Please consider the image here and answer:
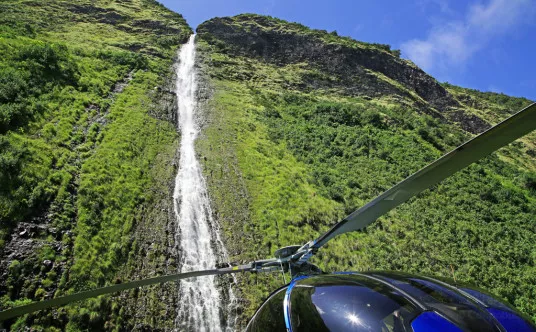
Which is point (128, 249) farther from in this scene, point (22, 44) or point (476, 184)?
point (476, 184)

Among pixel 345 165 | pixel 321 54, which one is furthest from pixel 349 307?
pixel 321 54

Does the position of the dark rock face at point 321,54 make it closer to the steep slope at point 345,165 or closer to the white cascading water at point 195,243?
the steep slope at point 345,165

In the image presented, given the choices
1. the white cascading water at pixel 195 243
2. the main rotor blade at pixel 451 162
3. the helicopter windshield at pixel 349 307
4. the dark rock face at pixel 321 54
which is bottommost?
the helicopter windshield at pixel 349 307

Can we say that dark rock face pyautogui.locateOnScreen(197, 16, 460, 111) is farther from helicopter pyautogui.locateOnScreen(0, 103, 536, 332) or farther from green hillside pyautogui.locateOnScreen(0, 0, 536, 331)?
helicopter pyautogui.locateOnScreen(0, 103, 536, 332)

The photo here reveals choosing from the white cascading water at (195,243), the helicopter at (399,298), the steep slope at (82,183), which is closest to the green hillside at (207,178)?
the steep slope at (82,183)

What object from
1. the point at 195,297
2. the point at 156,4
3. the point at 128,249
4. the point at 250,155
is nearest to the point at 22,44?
the point at 250,155

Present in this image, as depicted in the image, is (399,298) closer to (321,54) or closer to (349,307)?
(349,307)

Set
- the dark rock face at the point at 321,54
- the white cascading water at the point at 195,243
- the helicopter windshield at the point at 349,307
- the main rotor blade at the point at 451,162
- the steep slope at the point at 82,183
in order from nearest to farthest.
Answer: the main rotor blade at the point at 451,162 < the helicopter windshield at the point at 349,307 < the steep slope at the point at 82,183 < the white cascading water at the point at 195,243 < the dark rock face at the point at 321,54
